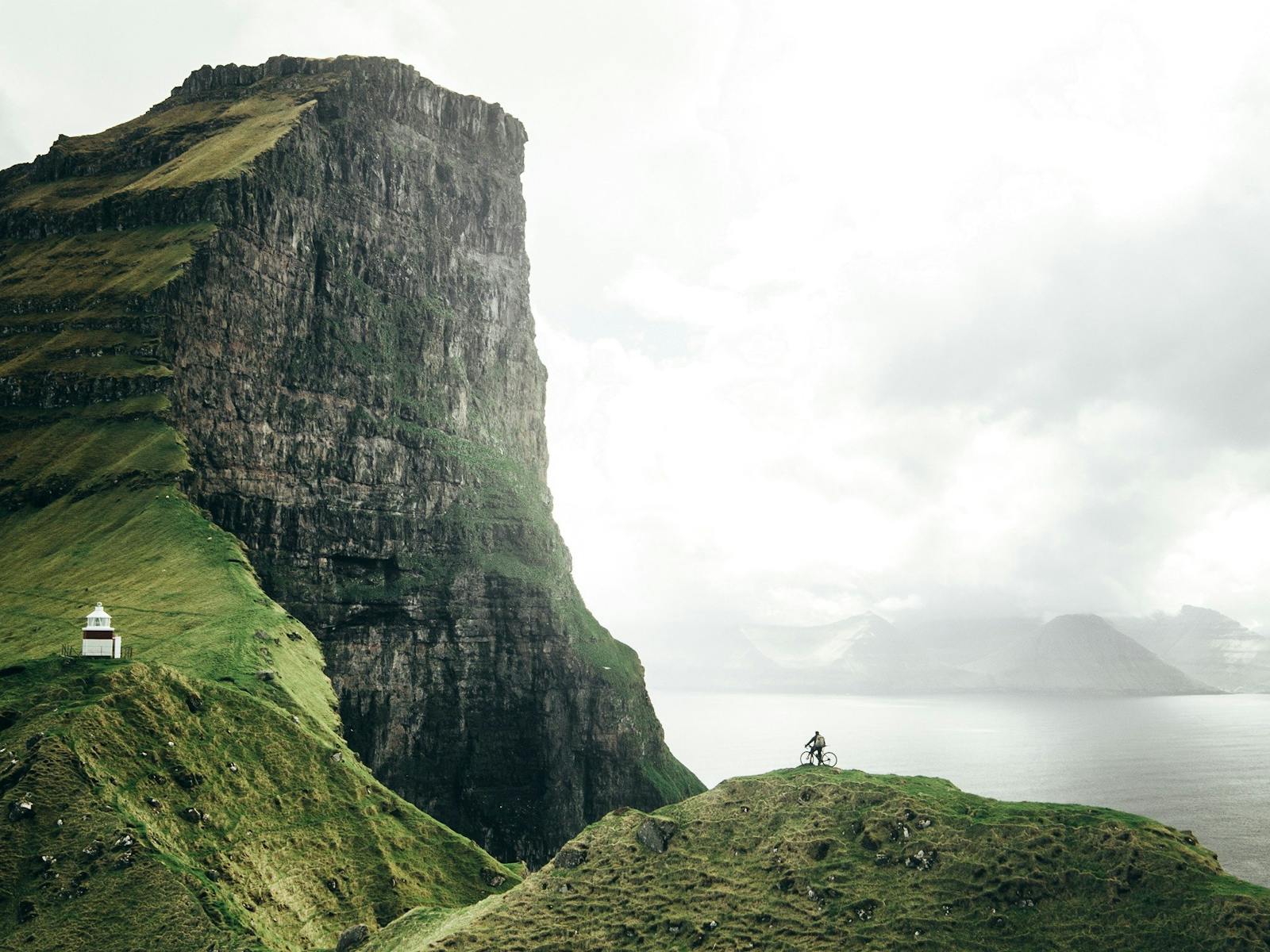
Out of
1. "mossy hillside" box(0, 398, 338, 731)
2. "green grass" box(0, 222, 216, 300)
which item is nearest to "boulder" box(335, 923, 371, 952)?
"mossy hillside" box(0, 398, 338, 731)

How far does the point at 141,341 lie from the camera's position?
16512 centimetres

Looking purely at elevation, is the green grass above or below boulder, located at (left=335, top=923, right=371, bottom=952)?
above

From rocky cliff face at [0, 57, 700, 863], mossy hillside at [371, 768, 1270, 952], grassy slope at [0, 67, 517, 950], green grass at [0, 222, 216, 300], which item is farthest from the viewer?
green grass at [0, 222, 216, 300]

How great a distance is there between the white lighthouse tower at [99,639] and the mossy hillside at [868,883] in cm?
3900

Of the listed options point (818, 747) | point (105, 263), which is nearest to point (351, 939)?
point (818, 747)

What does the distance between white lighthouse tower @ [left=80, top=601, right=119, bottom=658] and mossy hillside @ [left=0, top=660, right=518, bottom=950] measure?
162cm

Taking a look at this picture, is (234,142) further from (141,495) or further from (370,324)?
(141,495)

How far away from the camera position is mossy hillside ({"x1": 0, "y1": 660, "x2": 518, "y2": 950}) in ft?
→ 237

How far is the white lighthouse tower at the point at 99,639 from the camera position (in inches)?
3738

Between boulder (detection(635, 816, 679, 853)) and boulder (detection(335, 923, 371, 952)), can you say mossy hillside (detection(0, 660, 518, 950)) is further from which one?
boulder (detection(635, 816, 679, 853))

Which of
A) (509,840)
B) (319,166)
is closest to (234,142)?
(319,166)

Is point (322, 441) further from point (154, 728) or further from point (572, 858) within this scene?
point (572, 858)

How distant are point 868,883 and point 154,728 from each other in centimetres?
6015

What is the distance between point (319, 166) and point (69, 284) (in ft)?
155
